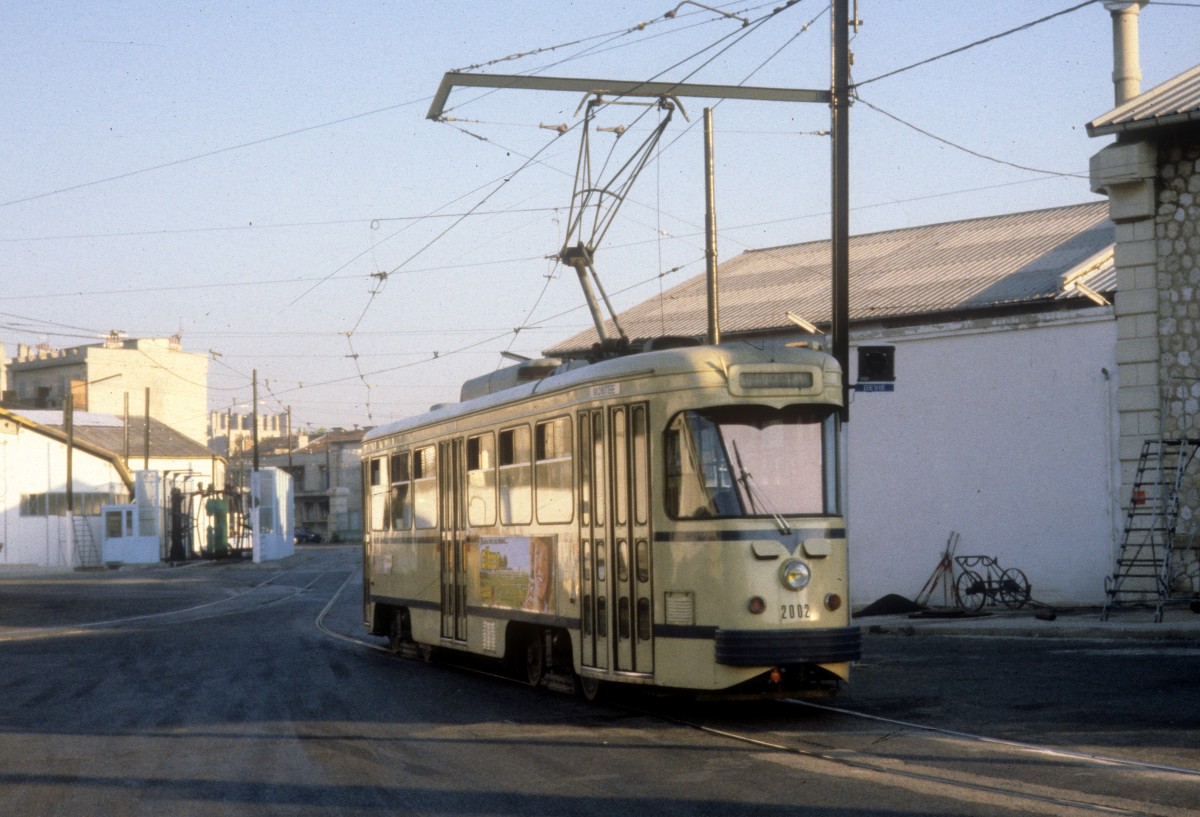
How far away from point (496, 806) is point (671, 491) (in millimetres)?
4033

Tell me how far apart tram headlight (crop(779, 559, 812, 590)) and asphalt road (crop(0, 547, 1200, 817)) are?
3.67ft

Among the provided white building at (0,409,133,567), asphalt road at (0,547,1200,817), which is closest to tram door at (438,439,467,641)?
asphalt road at (0,547,1200,817)

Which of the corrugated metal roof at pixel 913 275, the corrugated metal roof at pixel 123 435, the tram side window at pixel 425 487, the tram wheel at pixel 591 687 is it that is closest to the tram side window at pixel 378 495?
the tram side window at pixel 425 487

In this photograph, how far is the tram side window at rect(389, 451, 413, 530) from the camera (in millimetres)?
18266

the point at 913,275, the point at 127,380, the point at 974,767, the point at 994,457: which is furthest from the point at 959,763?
the point at 127,380

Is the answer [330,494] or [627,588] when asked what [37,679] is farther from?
[330,494]

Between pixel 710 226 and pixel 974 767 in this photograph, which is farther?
pixel 710 226

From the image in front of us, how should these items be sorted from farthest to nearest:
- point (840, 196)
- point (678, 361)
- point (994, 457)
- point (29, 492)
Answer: point (29, 492) < point (994, 457) < point (840, 196) < point (678, 361)

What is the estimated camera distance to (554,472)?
13.5 meters

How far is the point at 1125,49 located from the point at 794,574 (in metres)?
17.9

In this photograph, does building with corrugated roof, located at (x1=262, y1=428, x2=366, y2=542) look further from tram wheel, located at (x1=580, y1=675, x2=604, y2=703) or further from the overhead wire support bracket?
tram wheel, located at (x1=580, y1=675, x2=604, y2=703)

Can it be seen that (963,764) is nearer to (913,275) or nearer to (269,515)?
(913,275)

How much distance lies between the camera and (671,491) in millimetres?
11805

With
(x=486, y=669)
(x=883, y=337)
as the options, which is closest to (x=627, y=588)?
(x=486, y=669)
